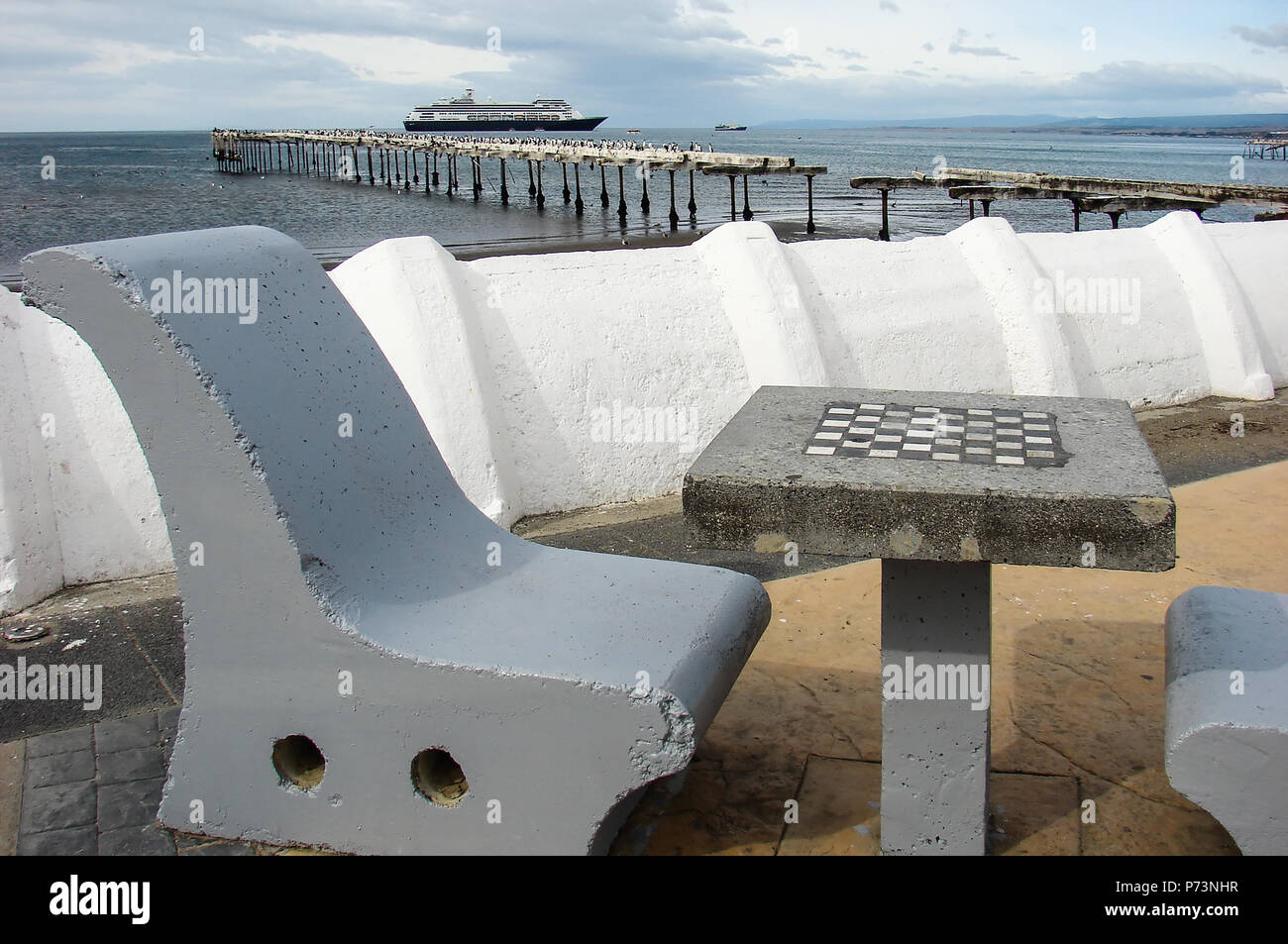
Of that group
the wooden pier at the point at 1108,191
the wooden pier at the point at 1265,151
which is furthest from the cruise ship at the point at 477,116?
the wooden pier at the point at 1108,191

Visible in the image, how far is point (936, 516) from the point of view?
2207mm

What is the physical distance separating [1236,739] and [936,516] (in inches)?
31.4

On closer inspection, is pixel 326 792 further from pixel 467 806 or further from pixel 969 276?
pixel 969 276

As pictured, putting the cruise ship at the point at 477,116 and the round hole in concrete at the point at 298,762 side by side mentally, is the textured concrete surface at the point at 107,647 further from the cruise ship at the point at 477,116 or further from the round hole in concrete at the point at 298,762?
the cruise ship at the point at 477,116

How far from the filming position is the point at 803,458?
2479mm

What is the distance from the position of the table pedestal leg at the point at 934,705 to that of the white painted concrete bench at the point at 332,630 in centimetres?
42

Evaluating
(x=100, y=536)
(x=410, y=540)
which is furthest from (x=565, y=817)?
(x=100, y=536)

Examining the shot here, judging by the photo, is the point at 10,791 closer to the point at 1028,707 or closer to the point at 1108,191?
the point at 1028,707

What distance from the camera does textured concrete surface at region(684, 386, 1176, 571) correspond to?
2117 millimetres

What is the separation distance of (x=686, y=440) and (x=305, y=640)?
3260 mm

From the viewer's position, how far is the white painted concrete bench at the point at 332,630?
8.20 feet

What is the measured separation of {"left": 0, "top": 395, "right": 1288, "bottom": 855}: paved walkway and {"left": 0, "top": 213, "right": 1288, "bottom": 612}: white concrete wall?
1.54ft

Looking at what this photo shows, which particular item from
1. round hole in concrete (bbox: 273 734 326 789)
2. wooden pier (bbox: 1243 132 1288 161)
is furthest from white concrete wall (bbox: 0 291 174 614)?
wooden pier (bbox: 1243 132 1288 161)

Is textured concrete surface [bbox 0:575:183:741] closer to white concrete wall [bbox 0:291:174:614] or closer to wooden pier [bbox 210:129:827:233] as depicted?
white concrete wall [bbox 0:291:174:614]
